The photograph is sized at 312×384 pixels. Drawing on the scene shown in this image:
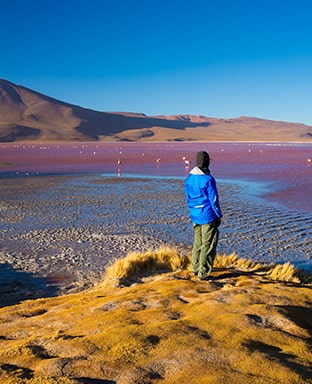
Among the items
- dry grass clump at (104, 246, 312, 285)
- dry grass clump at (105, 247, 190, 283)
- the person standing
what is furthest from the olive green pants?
dry grass clump at (105, 247, 190, 283)

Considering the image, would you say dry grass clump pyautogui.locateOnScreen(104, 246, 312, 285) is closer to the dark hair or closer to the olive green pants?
the olive green pants

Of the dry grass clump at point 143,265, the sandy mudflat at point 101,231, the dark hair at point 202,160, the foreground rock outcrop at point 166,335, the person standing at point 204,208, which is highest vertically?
the dark hair at point 202,160

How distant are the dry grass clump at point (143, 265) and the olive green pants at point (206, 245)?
1193 millimetres

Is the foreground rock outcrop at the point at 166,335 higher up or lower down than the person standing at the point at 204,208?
lower down

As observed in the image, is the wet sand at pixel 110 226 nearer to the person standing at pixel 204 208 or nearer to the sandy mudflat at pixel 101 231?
the sandy mudflat at pixel 101 231

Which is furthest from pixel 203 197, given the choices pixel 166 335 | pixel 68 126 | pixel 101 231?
pixel 68 126

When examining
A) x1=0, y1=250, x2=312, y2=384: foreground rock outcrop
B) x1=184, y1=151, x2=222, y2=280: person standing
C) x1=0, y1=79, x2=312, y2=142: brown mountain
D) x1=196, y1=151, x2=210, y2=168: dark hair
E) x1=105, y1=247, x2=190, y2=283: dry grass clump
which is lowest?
x1=105, y1=247, x2=190, y2=283: dry grass clump

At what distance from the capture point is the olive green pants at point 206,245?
20.2 feet

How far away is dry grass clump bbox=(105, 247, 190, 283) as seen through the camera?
717 centimetres

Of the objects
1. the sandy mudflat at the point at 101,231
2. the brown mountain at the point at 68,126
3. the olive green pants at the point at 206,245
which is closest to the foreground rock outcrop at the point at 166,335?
the olive green pants at the point at 206,245

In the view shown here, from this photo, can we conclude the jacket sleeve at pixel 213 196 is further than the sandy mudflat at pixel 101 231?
No

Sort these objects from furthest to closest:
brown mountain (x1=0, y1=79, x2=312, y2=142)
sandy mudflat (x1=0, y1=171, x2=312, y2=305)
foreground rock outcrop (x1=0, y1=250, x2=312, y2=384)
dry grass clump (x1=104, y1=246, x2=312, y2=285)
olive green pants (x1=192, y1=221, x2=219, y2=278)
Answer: brown mountain (x1=0, y1=79, x2=312, y2=142)
sandy mudflat (x1=0, y1=171, x2=312, y2=305)
dry grass clump (x1=104, y1=246, x2=312, y2=285)
olive green pants (x1=192, y1=221, x2=219, y2=278)
foreground rock outcrop (x1=0, y1=250, x2=312, y2=384)

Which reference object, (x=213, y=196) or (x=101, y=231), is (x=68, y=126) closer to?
(x=101, y=231)

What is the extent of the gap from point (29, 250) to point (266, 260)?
4.82m
